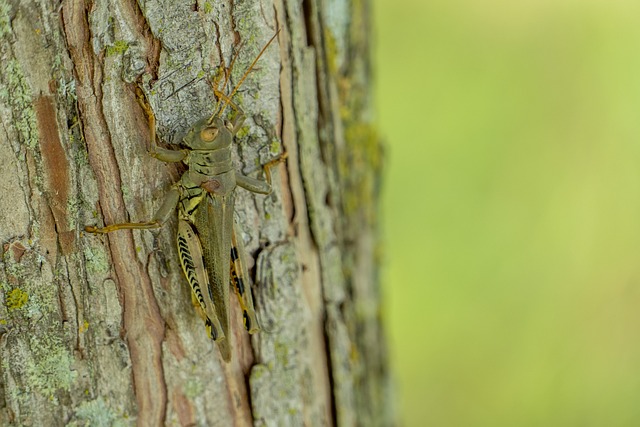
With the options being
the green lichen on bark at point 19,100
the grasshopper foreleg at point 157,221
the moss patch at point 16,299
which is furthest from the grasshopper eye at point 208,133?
the moss patch at point 16,299

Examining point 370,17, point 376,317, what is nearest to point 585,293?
point 376,317

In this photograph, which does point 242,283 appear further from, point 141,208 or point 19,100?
point 19,100

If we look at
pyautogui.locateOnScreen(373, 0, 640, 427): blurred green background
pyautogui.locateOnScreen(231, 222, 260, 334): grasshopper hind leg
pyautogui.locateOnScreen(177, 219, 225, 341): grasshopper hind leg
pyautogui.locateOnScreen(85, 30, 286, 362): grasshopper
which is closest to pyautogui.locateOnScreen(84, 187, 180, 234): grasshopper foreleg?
pyautogui.locateOnScreen(85, 30, 286, 362): grasshopper

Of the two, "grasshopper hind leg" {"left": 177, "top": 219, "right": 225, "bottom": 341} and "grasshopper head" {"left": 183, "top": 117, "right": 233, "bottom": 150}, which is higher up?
"grasshopper head" {"left": 183, "top": 117, "right": 233, "bottom": 150}

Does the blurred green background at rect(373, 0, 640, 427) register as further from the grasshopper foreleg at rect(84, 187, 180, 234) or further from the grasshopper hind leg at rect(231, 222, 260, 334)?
the grasshopper foreleg at rect(84, 187, 180, 234)

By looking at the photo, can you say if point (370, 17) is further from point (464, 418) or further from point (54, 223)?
point (464, 418)

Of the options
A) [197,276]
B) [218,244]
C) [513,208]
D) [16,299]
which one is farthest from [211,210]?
[513,208]

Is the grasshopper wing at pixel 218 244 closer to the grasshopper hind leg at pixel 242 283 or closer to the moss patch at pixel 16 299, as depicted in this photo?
the grasshopper hind leg at pixel 242 283
